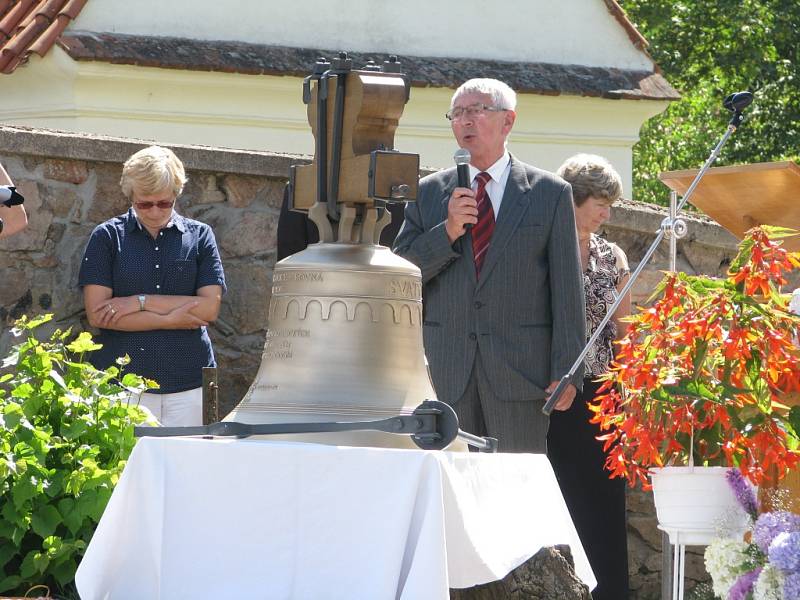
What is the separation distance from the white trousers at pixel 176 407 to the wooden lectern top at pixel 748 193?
201 centimetres

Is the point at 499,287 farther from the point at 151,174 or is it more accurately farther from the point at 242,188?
the point at 242,188

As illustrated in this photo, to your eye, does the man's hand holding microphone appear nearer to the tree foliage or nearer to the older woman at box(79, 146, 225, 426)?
the older woman at box(79, 146, 225, 426)

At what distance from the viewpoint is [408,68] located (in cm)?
1391

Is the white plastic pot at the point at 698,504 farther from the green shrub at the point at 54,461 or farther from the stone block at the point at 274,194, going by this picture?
the stone block at the point at 274,194

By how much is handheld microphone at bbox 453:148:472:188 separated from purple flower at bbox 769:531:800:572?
1.42 m

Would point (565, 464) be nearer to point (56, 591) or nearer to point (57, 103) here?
point (56, 591)

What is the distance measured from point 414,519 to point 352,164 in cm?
89

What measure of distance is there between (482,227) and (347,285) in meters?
2.10

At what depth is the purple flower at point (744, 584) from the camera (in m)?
4.14

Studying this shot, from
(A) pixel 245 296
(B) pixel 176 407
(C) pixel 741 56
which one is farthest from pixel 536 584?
(C) pixel 741 56

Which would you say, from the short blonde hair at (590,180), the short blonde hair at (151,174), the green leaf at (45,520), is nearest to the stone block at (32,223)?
the short blonde hair at (151,174)

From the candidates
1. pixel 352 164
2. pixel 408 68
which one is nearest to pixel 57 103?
pixel 408 68

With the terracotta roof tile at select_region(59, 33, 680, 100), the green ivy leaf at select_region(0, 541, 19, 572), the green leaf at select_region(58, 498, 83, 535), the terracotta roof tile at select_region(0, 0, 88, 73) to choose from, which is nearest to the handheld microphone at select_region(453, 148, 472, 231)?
the green leaf at select_region(58, 498, 83, 535)

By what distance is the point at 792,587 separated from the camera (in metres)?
3.96
